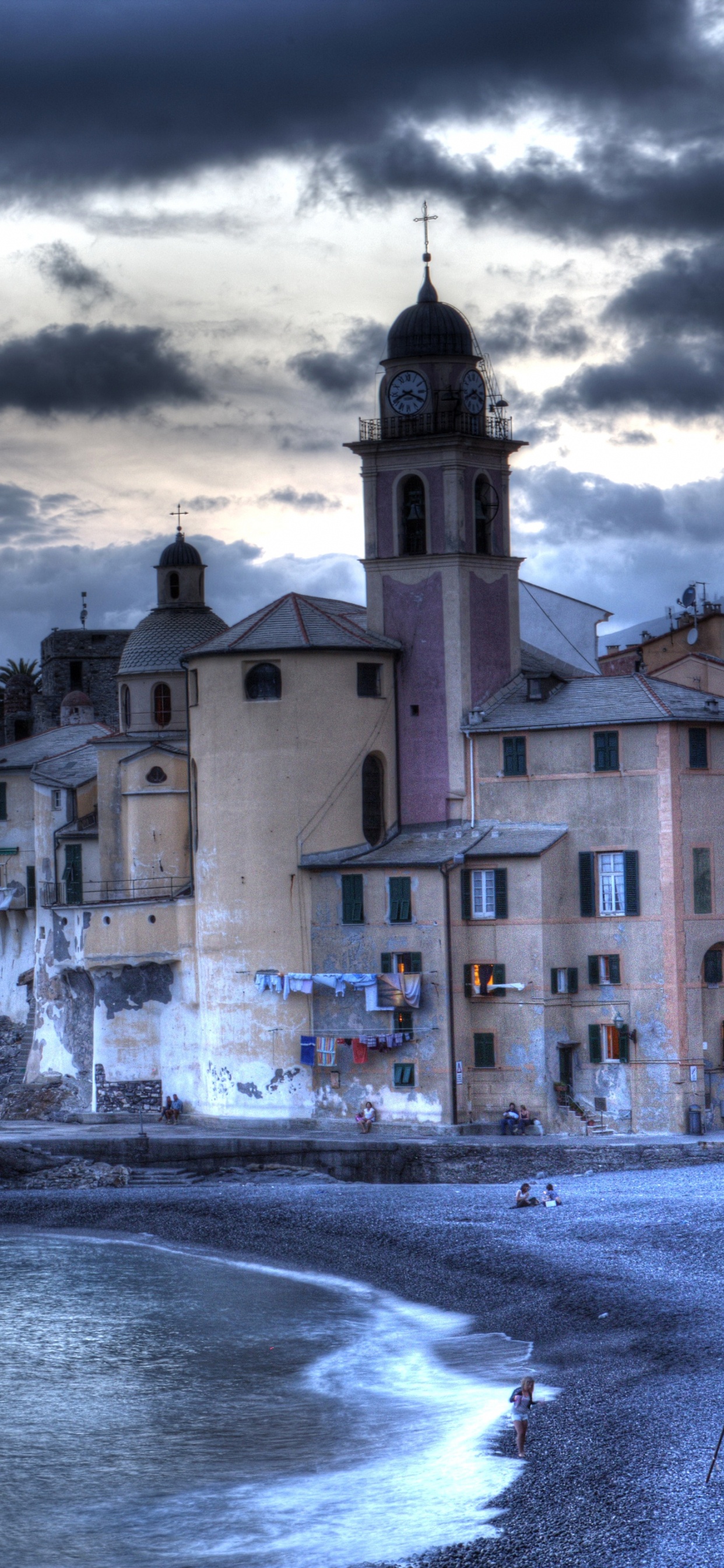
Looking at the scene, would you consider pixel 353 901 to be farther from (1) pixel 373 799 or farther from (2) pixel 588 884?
(2) pixel 588 884

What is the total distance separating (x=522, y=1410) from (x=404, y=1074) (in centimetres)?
2284

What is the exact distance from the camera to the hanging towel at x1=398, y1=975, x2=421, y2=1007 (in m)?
52.4

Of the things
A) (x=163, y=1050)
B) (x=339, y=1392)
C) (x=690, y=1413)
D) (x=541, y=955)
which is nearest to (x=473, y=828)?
(x=541, y=955)

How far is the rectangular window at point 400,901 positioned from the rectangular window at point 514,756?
13.0 feet

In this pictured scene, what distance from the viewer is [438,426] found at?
57.0 meters

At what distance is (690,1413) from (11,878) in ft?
157

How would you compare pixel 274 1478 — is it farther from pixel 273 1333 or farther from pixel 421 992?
pixel 421 992

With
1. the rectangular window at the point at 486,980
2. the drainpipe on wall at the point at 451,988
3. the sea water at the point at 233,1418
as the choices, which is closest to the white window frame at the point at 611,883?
the rectangular window at the point at 486,980

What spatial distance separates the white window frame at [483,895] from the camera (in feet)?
172

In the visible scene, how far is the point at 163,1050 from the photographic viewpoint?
191ft

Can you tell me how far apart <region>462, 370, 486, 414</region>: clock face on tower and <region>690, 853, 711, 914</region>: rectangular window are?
48.5 feet

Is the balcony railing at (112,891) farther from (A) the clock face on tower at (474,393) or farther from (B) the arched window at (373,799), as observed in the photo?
(A) the clock face on tower at (474,393)

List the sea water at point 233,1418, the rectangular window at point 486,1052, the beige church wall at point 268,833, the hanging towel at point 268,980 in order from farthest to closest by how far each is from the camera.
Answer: the beige church wall at point 268,833 < the hanging towel at point 268,980 < the rectangular window at point 486,1052 < the sea water at point 233,1418

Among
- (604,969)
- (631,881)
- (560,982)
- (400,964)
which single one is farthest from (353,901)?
(631,881)
